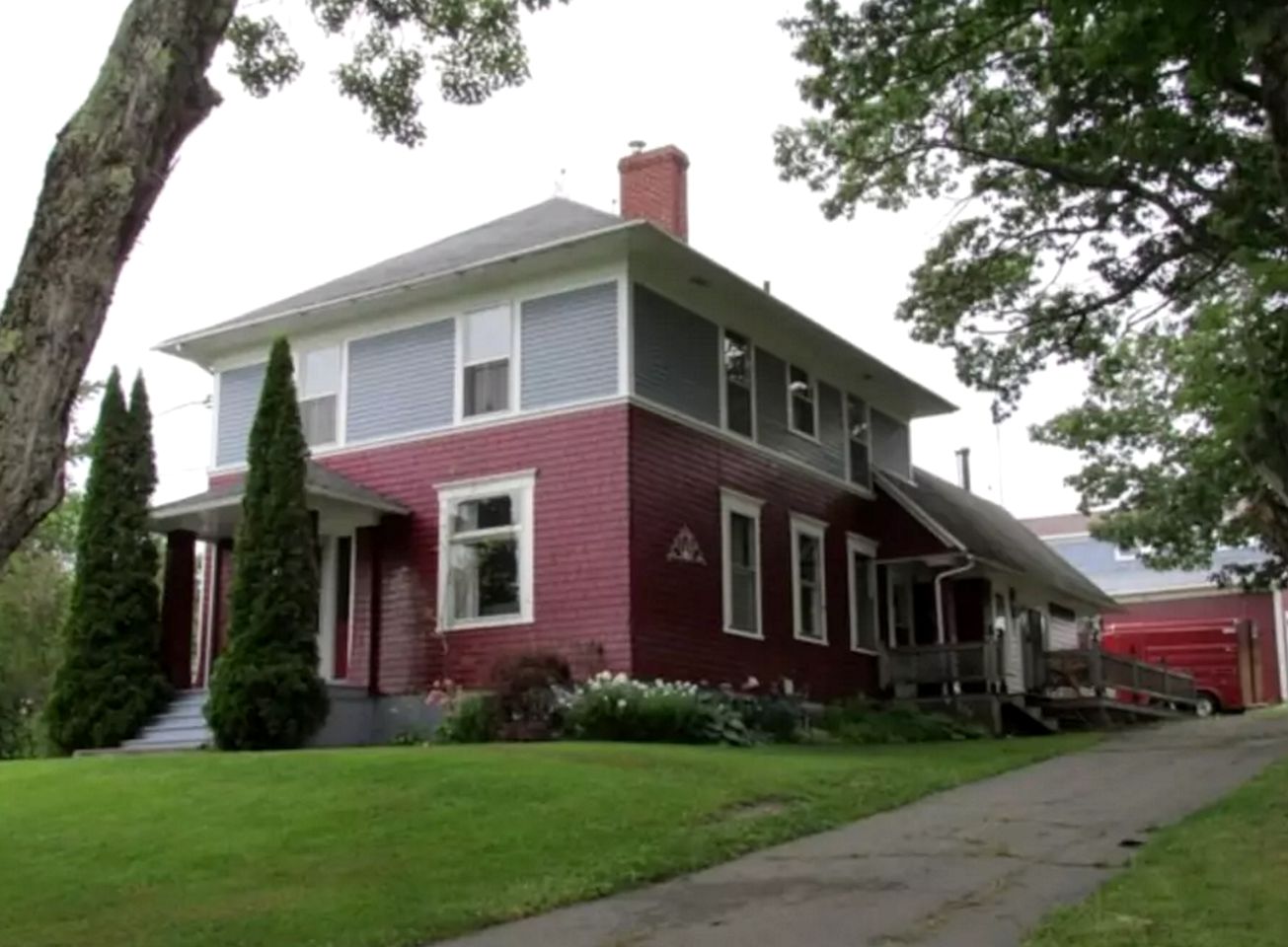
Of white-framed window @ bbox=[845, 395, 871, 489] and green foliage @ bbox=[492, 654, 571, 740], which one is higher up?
white-framed window @ bbox=[845, 395, 871, 489]

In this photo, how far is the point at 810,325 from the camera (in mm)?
22344

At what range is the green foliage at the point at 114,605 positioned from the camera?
1888 centimetres

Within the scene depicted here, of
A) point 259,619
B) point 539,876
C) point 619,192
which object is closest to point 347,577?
point 259,619

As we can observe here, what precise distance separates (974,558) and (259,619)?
1183 centimetres

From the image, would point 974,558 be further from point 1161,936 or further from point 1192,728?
point 1161,936

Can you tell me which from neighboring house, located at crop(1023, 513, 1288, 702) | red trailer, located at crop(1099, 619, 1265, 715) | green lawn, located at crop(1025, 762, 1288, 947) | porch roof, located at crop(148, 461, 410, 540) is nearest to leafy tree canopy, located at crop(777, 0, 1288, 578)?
green lawn, located at crop(1025, 762, 1288, 947)

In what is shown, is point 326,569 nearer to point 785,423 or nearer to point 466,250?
point 466,250

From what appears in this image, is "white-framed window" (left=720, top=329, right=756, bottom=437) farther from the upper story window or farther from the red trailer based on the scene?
the red trailer

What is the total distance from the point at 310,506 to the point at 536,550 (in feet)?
10.3

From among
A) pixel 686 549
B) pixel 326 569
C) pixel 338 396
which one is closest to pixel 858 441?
pixel 686 549

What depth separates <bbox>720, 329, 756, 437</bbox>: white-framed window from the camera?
835 inches

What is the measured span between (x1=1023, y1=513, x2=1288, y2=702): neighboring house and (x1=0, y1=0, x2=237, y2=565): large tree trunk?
33.6 m

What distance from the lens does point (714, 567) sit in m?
20.1

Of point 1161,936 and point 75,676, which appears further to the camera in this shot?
point 75,676
